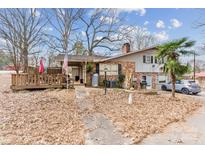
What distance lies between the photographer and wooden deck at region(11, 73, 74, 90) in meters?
12.0

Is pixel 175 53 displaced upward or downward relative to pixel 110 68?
upward

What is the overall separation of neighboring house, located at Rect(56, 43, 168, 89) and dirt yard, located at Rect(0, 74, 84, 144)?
739 cm

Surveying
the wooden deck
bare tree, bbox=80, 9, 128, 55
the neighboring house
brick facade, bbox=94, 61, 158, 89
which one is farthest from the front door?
the wooden deck

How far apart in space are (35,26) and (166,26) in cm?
1066

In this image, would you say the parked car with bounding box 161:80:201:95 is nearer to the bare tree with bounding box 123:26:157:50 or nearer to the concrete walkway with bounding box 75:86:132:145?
the bare tree with bounding box 123:26:157:50

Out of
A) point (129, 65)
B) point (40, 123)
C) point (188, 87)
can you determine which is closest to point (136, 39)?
point (129, 65)

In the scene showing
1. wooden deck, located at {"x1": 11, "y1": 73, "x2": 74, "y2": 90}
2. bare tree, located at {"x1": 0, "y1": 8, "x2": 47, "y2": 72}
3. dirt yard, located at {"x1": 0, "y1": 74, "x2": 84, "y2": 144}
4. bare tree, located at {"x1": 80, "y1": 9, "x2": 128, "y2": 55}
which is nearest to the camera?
dirt yard, located at {"x1": 0, "y1": 74, "x2": 84, "y2": 144}

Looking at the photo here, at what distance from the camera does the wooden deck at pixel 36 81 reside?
1198 centimetres

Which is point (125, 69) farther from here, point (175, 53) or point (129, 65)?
point (175, 53)

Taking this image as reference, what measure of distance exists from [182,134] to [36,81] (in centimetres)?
877

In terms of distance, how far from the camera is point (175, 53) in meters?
11.3
